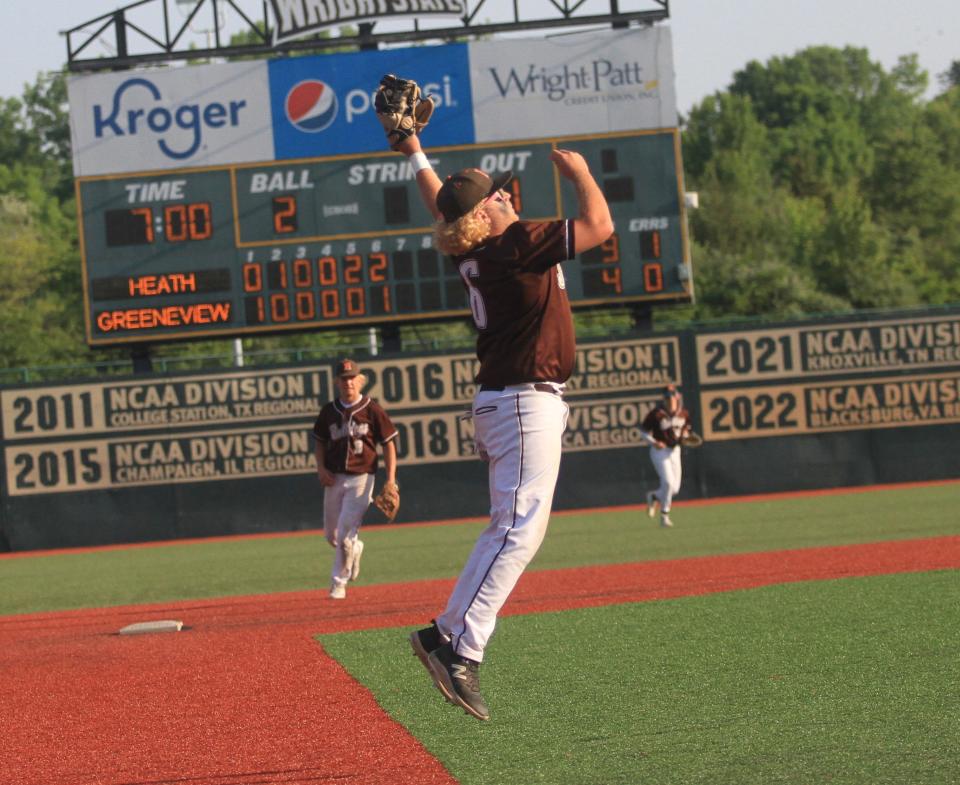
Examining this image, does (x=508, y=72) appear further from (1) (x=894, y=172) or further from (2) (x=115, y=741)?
→ (1) (x=894, y=172)

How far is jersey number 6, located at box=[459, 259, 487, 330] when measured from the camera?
5137mm

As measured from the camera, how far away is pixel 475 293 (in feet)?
17.1

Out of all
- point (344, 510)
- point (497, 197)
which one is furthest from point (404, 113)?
point (344, 510)

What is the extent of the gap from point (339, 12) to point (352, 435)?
10454 mm

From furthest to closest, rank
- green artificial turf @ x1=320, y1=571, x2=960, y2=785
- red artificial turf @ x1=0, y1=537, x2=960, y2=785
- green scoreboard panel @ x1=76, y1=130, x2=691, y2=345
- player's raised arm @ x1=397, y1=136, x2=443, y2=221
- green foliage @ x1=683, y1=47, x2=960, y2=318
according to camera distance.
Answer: green foliage @ x1=683, y1=47, x2=960, y2=318 < green scoreboard panel @ x1=76, y1=130, x2=691, y2=345 < red artificial turf @ x1=0, y1=537, x2=960, y2=785 < player's raised arm @ x1=397, y1=136, x2=443, y2=221 < green artificial turf @ x1=320, y1=571, x2=960, y2=785

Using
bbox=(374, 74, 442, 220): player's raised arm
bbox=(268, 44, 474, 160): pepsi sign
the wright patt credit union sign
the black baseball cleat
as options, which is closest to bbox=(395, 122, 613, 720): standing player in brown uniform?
the black baseball cleat

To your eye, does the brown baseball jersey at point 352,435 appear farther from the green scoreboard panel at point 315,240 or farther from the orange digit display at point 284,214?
the orange digit display at point 284,214

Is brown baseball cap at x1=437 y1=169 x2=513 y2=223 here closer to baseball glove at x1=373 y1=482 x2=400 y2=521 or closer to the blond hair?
the blond hair

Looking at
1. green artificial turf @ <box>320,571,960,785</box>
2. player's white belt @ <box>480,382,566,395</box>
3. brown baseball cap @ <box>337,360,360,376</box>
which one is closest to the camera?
green artificial turf @ <box>320,571,960,785</box>

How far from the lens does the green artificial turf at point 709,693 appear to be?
4824 millimetres

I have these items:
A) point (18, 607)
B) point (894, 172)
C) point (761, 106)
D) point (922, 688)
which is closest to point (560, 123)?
point (18, 607)

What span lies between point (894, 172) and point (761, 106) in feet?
91.3

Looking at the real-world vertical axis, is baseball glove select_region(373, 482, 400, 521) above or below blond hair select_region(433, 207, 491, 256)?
below

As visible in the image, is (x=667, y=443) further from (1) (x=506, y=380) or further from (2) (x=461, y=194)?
(2) (x=461, y=194)
